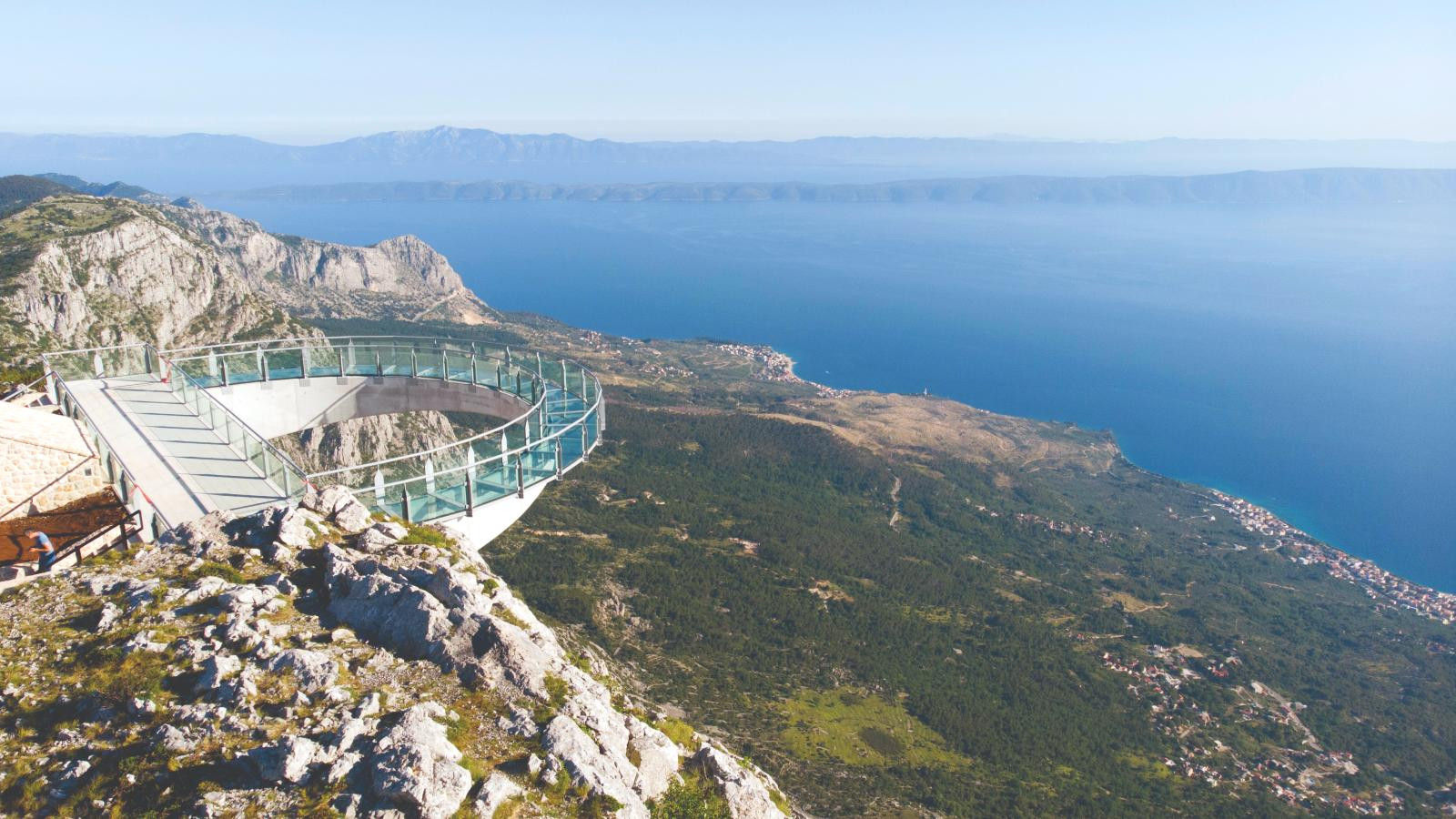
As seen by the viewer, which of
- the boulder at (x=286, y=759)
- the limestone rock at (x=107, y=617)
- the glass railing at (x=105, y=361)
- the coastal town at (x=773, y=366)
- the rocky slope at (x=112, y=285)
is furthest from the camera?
the coastal town at (x=773, y=366)

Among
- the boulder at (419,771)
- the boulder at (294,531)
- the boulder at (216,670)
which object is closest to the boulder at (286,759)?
the boulder at (419,771)

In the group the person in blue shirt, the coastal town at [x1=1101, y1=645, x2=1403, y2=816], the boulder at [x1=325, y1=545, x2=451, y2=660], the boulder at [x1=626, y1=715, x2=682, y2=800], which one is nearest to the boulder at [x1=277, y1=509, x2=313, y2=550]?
the boulder at [x1=325, y1=545, x2=451, y2=660]

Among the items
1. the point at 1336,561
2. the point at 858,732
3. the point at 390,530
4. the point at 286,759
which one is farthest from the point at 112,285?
the point at 1336,561

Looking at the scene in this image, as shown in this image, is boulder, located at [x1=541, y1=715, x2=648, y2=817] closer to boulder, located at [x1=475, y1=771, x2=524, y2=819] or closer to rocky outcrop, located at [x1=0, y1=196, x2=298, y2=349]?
boulder, located at [x1=475, y1=771, x2=524, y2=819]

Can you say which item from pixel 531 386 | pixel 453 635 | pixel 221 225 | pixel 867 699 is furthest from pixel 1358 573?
pixel 221 225

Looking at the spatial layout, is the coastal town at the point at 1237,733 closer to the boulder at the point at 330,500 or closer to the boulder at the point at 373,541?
the boulder at the point at 373,541

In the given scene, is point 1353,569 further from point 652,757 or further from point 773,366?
point 652,757
